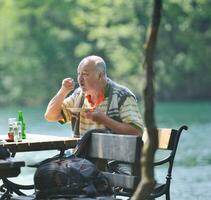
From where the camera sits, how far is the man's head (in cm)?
775

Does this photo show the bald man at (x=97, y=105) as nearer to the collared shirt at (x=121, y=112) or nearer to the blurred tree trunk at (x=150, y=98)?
the collared shirt at (x=121, y=112)

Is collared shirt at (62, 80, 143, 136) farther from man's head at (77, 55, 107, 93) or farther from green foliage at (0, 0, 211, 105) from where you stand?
green foliage at (0, 0, 211, 105)

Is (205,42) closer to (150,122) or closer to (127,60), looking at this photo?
(127,60)

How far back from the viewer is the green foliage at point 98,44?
63.4 m

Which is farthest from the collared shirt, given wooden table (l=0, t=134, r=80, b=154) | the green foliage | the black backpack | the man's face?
the green foliage

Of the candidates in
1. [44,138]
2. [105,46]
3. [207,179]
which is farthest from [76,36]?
[44,138]

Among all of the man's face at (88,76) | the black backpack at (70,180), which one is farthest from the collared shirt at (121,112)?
the black backpack at (70,180)

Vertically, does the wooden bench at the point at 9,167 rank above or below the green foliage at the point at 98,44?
above

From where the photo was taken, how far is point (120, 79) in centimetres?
6688

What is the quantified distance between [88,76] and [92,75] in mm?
32

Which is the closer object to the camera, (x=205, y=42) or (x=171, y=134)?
(x=171, y=134)

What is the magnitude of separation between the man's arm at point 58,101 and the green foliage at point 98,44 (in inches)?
2045

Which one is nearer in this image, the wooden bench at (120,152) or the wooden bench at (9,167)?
the wooden bench at (120,152)

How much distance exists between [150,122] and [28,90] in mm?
62856
